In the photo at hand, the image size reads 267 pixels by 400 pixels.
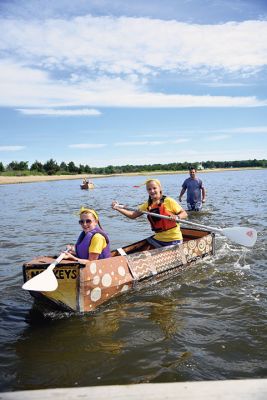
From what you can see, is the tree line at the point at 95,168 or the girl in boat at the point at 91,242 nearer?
the girl in boat at the point at 91,242

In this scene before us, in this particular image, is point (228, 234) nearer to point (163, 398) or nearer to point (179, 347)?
point (179, 347)

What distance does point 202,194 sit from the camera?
16125mm

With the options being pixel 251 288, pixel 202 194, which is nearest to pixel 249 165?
pixel 202 194

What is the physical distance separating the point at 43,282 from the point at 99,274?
1009 millimetres

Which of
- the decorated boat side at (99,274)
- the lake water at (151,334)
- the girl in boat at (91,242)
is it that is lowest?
the lake water at (151,334)

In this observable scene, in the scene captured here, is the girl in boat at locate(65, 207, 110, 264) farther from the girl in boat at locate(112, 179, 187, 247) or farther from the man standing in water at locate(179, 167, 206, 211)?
the man standing in water at locate(179, 167, 206, 211)

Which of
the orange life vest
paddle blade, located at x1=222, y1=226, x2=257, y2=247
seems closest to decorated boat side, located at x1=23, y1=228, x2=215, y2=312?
the orange life vest

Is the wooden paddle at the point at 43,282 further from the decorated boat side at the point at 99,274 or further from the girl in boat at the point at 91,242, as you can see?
the girl in boat at the point at 91,242

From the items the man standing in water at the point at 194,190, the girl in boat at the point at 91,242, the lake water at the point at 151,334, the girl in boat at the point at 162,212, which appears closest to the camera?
the lake water at the point at 151,334

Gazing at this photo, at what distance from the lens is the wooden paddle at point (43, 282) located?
5.12 metres

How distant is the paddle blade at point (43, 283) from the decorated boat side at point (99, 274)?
9.1 inches

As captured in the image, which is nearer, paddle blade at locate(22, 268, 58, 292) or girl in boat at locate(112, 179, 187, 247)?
paddle blade at locate(22, 268, 58, 292)

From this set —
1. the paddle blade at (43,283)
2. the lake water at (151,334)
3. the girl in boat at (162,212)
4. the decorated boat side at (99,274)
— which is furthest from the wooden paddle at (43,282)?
the girl in boat at (162,212)

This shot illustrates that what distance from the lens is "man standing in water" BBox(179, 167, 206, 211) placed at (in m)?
15.7
